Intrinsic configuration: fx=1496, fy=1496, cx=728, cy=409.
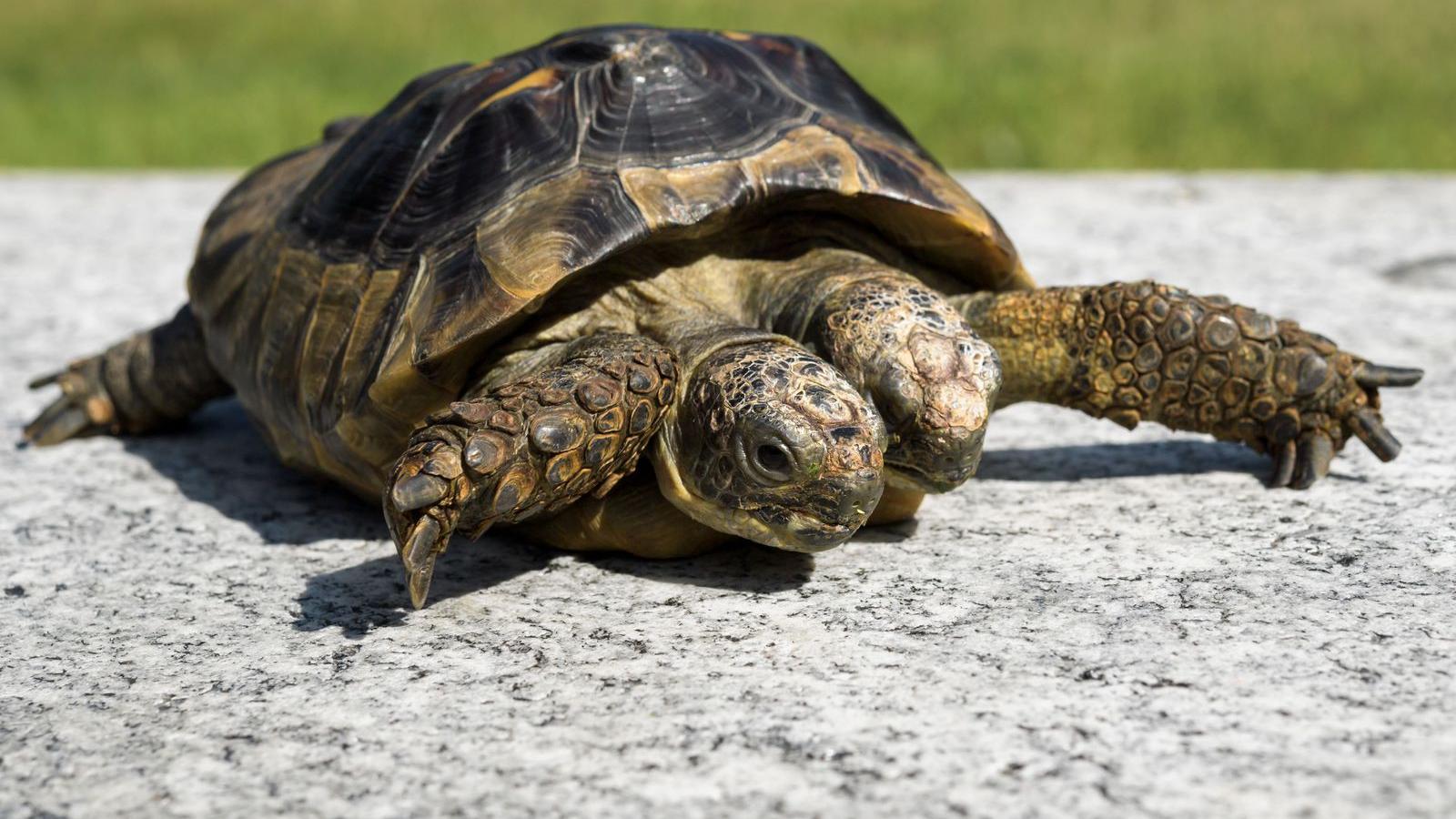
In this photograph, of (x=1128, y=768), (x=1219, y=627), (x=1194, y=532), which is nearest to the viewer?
(x=1128, y=768)

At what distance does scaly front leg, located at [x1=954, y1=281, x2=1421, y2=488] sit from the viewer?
3141 millimetres

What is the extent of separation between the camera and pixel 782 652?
7.91ft

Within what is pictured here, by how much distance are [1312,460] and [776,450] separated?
1319 millimetres

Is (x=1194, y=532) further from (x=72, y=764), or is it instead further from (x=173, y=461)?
(x=173, y=461)

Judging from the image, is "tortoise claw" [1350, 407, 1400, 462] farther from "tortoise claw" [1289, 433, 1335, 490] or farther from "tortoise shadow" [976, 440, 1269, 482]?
"tortoise shadow" [976, 440, 1269, 482]

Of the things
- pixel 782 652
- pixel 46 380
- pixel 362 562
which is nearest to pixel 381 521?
pixel 362 562

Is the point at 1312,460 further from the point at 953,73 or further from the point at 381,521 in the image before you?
A: the point at 953,73

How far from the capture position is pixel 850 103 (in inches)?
136

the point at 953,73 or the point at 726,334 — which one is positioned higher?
the point at 726,334

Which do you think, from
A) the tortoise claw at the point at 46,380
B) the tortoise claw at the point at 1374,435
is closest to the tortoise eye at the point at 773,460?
the tortoise claw at the point at 1374,435

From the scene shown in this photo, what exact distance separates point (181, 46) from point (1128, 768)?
12407 mm

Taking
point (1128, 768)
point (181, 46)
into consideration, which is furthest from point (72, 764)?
point (181, 46)

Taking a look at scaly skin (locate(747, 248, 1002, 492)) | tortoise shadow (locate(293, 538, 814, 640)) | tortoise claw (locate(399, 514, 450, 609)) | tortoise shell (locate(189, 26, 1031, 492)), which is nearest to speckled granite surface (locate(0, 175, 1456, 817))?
tortoise shadow (locate(293, 538, 814, 640))

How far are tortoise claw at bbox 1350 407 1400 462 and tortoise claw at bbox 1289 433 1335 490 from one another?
0.22ft
